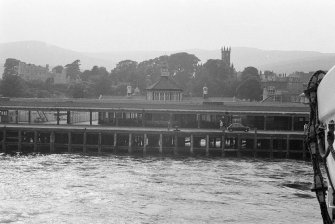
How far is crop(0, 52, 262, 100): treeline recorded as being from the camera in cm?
10506

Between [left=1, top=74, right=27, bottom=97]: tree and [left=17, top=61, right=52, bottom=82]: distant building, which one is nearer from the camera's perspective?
[left=1, top=74, right=27, bottom=97]: tree

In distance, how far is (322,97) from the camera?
7.39 m

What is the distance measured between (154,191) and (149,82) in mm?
92668

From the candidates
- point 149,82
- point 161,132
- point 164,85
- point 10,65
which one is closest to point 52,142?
point 161,132

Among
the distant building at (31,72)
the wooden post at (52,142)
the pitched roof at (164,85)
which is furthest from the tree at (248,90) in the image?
the distant building at (31,72)

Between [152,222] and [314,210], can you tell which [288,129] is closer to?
[314,210]

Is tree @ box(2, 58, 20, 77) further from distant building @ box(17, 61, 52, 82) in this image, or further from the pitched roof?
the pitched roof

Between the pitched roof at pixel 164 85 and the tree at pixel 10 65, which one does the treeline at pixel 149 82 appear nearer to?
the tree at pixel 10 65

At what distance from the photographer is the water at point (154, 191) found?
2381 centimetres

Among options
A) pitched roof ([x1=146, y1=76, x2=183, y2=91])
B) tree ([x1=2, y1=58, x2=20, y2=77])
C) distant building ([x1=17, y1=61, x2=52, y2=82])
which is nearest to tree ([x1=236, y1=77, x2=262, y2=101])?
pitched roof ([x1=146, y1=76, x2=183, y2=91])

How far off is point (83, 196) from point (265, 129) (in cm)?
3277

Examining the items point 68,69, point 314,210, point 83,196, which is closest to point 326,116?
point 314,210

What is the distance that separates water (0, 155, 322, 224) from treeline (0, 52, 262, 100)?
63045 millimetres

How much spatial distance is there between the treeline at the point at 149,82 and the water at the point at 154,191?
207 ft
